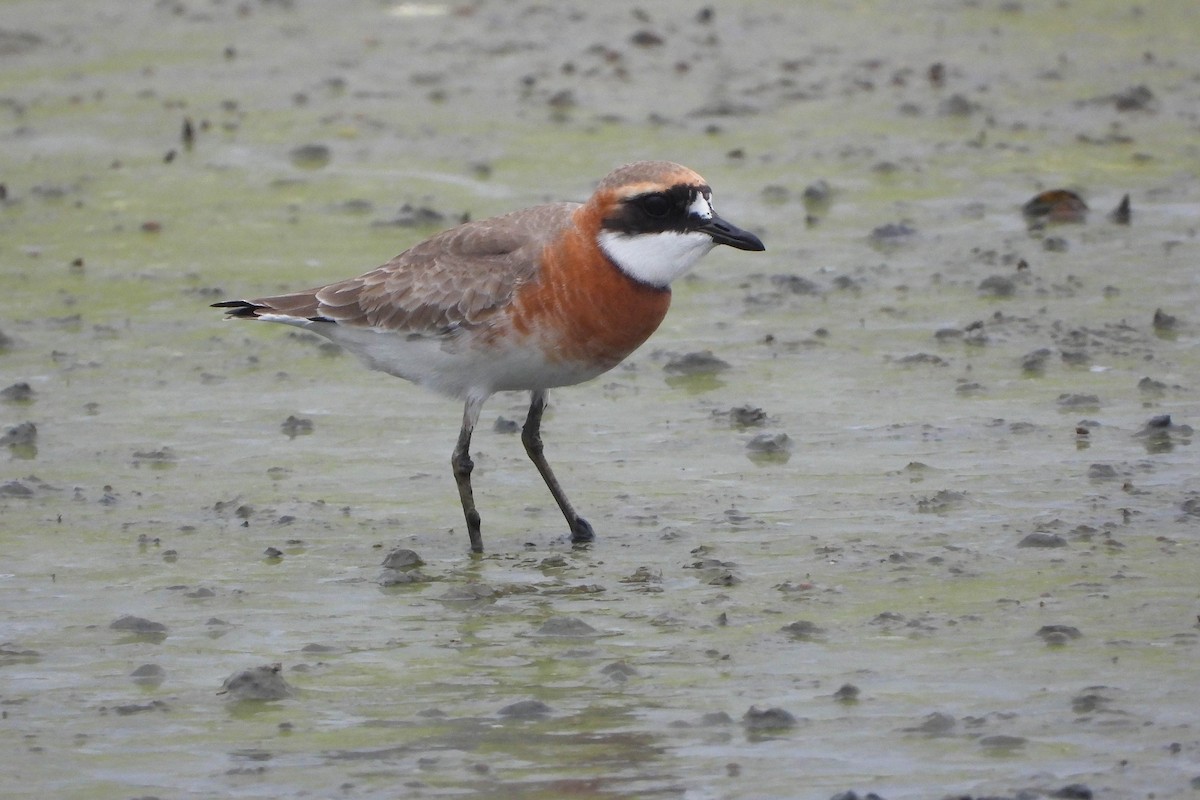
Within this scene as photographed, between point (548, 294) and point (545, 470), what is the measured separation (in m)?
0.88

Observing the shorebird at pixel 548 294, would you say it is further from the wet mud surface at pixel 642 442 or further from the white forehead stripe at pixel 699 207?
the wet mud surface at pixel 642 442

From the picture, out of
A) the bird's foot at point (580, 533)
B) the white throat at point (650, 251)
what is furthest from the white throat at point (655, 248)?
the bird's foot at point (580, 533)

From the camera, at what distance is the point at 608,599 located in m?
7.98

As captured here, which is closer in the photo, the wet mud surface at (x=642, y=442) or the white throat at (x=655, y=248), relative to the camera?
the wet mud surface at (x=642, y=442)

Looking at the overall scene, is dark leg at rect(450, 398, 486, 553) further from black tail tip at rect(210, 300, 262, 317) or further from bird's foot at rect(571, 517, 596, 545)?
black tail tip at rect(210, 300, 262, 317)

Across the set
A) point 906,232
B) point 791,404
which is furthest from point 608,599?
point 906,232

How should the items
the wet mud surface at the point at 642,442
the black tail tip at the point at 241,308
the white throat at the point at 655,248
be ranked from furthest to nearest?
the black tail tip at the point at 241,308 → the white throat at the point at 655,248 → the wet mud surface at the point at 642,442

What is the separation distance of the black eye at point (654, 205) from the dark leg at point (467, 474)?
117 cm

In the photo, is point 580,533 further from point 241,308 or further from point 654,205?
point 241,308

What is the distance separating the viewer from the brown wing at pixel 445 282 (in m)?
8.74

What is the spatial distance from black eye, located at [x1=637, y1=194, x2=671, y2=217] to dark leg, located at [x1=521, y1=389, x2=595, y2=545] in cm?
105

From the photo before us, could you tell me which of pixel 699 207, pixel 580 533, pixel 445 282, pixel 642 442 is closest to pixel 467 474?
pixel 580 533

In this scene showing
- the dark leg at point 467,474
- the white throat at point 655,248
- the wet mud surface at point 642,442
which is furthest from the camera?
the dark leg at point 467,474

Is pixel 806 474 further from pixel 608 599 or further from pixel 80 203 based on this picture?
pixel 80 203
